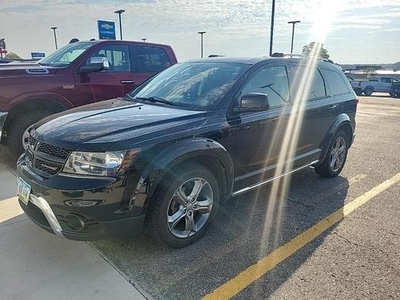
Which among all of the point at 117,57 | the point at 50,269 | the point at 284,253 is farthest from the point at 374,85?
the point at 50,269

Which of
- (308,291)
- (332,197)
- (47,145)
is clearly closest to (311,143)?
(332,197)

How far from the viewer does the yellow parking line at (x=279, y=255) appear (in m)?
2.49

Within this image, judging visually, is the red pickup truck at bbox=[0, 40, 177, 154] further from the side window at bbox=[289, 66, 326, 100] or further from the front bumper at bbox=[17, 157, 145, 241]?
the side window at bbox=[289, 66, 326, 100]

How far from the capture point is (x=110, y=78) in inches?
232

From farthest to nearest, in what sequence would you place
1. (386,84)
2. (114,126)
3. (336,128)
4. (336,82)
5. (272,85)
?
(386,84) → (336,82) → (336,128) → (272,85) → (114,126)

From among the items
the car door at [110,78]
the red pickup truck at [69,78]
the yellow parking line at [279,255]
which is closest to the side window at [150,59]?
the red pickup truck at [69,78]

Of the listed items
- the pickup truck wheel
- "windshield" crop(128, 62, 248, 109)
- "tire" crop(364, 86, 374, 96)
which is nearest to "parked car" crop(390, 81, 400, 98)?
"tire" crop(364, 86, 374, 96)

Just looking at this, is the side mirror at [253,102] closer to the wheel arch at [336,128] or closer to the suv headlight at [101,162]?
the suv headlight at [101,162]

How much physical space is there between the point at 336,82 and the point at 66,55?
4504 mm

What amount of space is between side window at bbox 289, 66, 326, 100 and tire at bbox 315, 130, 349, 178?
743mm

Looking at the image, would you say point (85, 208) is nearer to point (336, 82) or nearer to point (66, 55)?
point (336, 82)

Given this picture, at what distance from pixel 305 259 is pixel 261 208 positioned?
40.8 inches

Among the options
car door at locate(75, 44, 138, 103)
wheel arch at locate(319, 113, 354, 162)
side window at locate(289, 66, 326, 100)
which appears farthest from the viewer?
car door at locate(75, 44, 138, 103)

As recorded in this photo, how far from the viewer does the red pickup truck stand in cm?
498
